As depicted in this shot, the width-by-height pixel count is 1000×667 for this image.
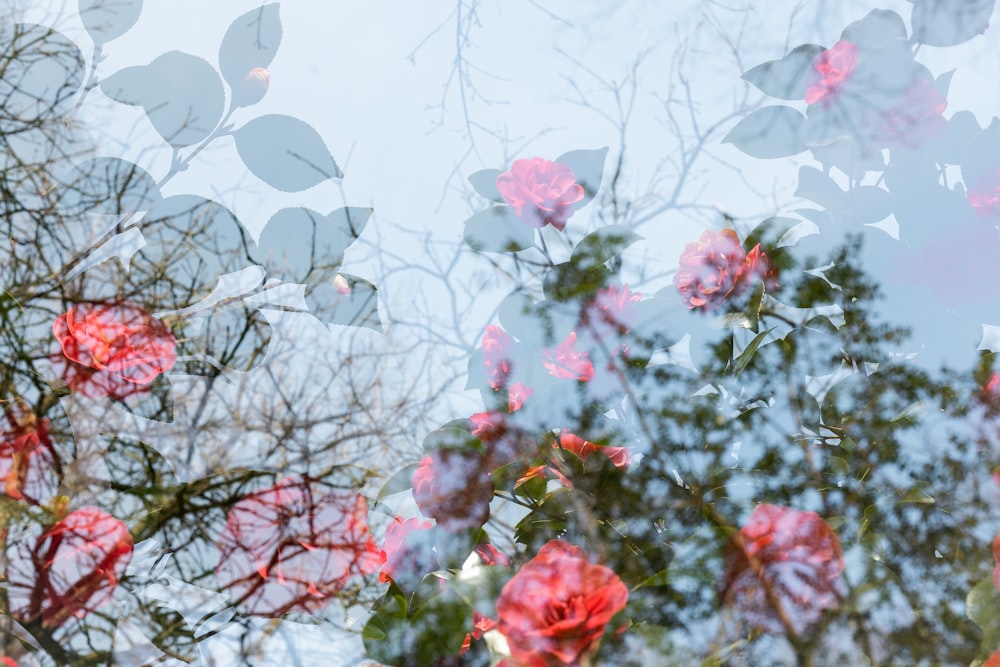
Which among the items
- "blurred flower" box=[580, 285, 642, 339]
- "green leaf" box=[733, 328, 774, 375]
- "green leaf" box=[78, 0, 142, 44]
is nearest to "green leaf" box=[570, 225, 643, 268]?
"blurred flower" box=[580, 285, 642, 339]

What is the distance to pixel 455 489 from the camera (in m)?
0.54

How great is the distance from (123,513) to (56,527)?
45 mm

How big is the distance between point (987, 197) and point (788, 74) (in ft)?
0.67

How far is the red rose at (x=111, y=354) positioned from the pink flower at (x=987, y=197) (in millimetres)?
673

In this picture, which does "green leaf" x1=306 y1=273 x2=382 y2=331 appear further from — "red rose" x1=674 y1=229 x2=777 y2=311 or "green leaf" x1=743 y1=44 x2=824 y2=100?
"green leaf" x1=743 y1=44 x2=824 y2=100

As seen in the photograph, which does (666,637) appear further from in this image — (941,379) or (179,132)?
(179,132)

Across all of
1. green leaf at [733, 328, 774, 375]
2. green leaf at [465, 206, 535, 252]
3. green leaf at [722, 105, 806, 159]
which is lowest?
green leaf at [733, 328, 774, 375]

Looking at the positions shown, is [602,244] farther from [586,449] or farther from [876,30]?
[876,30]

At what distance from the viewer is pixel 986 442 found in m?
0.53

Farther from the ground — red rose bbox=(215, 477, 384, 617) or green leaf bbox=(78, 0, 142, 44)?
green leaf bbox=(78, 0, 142, 44)

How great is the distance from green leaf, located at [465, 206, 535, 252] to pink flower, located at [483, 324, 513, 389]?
0.07 metres

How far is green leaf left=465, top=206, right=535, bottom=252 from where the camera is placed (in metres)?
0.67

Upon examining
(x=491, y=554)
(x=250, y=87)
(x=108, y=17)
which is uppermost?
(x=108, y=17)

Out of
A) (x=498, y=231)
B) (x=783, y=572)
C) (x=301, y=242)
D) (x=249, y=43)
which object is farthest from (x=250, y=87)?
(x=783, y=572)
